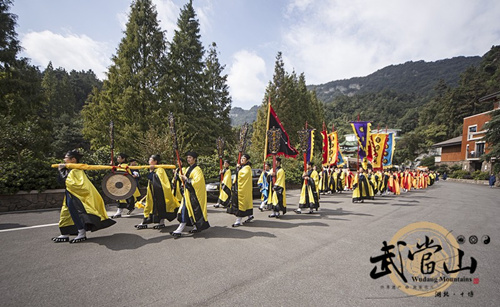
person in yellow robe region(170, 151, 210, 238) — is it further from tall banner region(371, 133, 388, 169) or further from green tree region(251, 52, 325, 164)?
green tree region(251, 52, 325, 164)

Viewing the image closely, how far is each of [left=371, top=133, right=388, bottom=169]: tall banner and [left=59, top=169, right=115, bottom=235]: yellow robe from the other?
14719 millimetres

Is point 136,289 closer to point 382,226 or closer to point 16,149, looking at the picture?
point 382,226

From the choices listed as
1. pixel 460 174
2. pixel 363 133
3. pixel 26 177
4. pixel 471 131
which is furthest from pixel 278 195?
pixel 471 131

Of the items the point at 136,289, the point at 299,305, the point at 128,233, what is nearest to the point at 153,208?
the point at 128,233

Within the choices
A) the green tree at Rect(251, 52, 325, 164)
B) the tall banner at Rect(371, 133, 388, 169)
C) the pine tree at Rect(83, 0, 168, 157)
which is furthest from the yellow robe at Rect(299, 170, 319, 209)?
the green tree at Rect(251, 52, 325, 164)

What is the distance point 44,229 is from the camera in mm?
5414

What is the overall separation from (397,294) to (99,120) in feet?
64.1

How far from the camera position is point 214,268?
356 cm

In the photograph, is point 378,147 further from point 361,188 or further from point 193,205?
point 193,205

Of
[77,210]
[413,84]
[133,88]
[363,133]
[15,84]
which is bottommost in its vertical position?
[77,210]

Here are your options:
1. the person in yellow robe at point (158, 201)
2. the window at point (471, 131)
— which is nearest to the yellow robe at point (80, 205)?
the person in yellow robe at point (158, 201)

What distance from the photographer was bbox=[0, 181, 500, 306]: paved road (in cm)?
278

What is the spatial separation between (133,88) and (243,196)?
1418 centimetres

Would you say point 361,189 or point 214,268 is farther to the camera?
point 361,189
